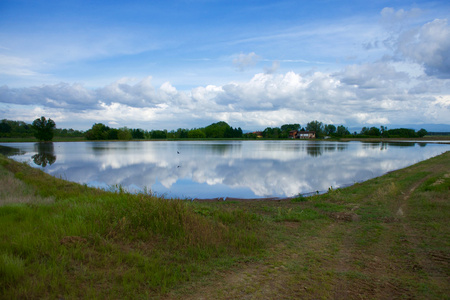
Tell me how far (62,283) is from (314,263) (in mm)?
4403

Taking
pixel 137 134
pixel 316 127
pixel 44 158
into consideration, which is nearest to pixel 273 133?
pixel 316 127

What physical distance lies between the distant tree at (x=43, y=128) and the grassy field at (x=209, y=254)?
98713 mm

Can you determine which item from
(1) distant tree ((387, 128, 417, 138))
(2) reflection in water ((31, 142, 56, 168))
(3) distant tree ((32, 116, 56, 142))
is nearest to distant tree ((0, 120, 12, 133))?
(3) distant tree ((32, 116, 56, 142))

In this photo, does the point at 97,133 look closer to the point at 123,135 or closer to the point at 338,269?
the point at 123,135

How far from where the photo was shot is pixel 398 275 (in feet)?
15.4

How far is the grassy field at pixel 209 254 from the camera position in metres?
4.10

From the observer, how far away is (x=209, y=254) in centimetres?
552

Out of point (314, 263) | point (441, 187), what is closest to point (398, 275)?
point (314, 263)

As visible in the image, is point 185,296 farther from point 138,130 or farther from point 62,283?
point 138,130

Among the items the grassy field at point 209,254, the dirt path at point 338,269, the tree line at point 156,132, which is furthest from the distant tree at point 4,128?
the dirt path at point 338,269

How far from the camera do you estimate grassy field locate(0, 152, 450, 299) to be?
4098 millimetres

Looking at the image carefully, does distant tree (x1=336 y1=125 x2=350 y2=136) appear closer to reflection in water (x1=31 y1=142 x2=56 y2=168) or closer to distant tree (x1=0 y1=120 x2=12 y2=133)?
reflection in water (x1=31 y1=142 x2=56 y2=168)

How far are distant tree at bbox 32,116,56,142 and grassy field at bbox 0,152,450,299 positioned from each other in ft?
324

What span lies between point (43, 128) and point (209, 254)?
103569mm
